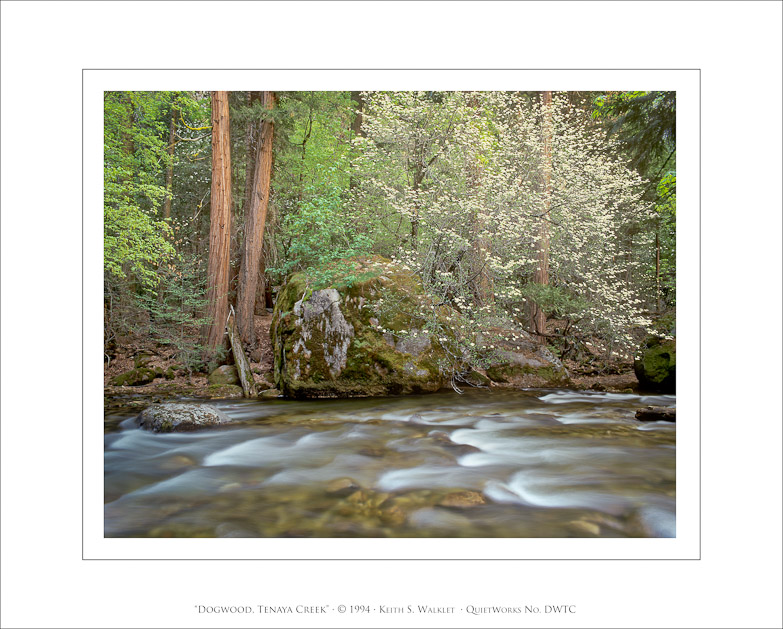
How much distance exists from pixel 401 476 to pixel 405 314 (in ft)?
9.37

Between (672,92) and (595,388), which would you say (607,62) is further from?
(595,388)

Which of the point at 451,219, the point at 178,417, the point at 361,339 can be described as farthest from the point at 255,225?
the point at 178,417

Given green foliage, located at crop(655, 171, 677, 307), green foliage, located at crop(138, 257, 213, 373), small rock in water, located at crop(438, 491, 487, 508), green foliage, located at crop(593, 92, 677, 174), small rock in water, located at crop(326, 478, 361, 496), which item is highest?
green foliage, located at crop(593, 92, 677, 174)

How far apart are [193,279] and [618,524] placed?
611 centimetres

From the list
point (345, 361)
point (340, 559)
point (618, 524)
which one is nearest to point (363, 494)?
point (340, 559)

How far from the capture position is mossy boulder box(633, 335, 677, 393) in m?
5.10

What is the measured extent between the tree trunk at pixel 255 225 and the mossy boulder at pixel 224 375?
3.59 ft

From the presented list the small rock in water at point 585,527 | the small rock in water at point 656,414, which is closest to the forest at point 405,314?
the small rock in water at point 656,414

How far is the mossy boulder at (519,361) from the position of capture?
6.20 metres

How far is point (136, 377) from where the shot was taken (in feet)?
17.7

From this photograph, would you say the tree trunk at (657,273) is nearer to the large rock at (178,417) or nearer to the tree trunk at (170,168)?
the large rock at (178,417)

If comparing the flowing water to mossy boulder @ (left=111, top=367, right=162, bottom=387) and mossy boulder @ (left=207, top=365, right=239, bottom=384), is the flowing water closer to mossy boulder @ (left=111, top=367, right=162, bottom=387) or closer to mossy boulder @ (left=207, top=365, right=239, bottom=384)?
mossy boulder @ (left=111, top=367, right=162, bottom=387)

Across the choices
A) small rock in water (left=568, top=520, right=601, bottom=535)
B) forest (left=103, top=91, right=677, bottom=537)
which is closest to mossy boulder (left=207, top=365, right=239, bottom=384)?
forest (left=103, top=91, right=677, bottom=537)

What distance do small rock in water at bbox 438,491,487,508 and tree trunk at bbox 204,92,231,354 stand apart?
4611mm
